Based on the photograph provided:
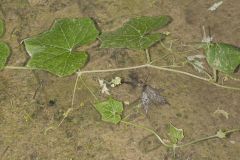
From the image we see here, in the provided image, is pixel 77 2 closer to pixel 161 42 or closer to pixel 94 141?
pixel 161 42

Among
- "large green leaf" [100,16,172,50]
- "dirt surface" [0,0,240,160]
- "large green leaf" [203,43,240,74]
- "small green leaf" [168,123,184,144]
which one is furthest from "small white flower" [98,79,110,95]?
"large green leaf" [203,43,240,74]

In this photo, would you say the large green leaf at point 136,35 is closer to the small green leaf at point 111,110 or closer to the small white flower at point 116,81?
the small white flower at point 116,81

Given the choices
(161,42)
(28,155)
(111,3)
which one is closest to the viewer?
(28,155)

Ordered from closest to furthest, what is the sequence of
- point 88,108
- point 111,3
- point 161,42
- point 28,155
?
point 28,155, point 88,108, point 161,42, point 111,3

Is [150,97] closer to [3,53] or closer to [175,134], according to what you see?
[175,134]

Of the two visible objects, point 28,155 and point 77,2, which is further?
point 77,2

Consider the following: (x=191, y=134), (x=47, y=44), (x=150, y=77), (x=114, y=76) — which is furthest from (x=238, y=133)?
(x=47, y=44)

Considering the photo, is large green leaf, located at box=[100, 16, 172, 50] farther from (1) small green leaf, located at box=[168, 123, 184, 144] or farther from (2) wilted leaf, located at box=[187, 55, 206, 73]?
(1) small green leaf, located at box=[168, 123, 184, 144]
